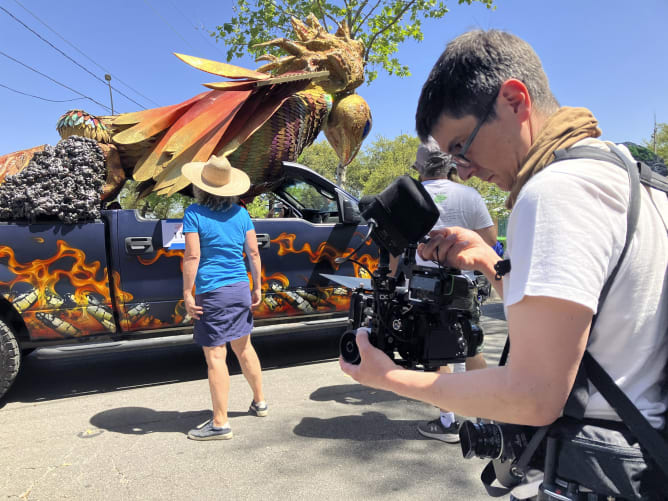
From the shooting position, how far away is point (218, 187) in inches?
116

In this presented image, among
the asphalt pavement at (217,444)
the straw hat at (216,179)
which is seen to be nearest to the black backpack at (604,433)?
the asphalt pavement at (217,444)

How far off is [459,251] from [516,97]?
0.53 metres

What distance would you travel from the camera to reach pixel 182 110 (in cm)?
450

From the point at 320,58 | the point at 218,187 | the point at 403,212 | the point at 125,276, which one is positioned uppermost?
the point at 320,58

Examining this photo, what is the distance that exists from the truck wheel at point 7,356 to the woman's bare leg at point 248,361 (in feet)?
5.59

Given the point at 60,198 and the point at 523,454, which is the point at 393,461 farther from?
the point at 60,198

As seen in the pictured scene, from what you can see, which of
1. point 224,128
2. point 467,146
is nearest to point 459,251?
point 467,146

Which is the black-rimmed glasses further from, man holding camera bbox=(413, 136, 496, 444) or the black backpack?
man holding camera bbox=(413, 136, 496, 444)

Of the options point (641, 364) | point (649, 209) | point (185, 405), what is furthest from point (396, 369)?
point (185, 405)

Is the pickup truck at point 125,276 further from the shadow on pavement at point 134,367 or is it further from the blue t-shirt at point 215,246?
the blue t-shirt at point 215,246

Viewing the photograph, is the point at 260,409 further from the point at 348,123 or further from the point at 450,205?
the point at 348,123

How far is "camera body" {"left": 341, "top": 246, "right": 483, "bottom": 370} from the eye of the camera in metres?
1.19

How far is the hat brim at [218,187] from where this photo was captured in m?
2.90

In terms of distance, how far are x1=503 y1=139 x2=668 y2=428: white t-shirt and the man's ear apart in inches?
5.3
